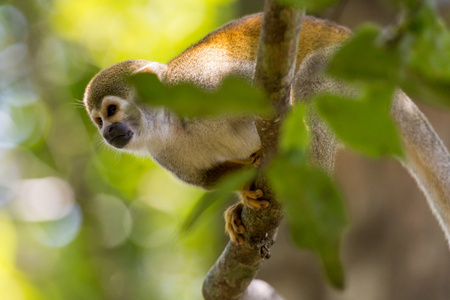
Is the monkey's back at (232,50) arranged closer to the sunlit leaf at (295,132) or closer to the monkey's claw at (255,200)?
the monkey's claw at (255,200)

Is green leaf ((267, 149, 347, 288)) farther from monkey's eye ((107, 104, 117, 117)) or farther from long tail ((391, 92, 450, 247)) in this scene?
monkey's eye ((107, 104, 117, 117))

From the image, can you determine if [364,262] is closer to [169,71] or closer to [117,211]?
[169,71]

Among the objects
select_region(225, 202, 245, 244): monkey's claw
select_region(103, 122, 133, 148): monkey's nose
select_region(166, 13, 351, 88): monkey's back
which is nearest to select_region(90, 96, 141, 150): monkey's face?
select_region(103, 122, 133, 148): monkey's nose

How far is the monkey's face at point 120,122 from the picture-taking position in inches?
126

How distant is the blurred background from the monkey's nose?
5.70ft

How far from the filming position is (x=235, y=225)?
9.09 feet

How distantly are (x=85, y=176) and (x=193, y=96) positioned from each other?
6053 mm

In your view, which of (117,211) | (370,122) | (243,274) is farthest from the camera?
(117,211)

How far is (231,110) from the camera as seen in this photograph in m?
0.56

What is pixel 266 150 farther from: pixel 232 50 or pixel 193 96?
pixel 232 50

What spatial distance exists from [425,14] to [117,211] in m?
6.70

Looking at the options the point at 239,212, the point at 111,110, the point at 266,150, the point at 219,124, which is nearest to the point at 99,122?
Result: the point at 111,110

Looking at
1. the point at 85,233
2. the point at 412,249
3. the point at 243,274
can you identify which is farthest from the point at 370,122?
the point at 85,233

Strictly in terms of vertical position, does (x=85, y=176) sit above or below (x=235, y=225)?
below
